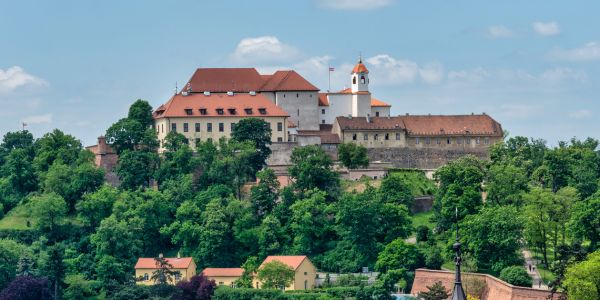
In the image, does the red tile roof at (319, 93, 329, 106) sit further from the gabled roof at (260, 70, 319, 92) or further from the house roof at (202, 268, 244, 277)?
the house roof at (202, 268, 244, 277)

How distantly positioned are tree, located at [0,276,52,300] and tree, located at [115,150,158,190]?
562 inches

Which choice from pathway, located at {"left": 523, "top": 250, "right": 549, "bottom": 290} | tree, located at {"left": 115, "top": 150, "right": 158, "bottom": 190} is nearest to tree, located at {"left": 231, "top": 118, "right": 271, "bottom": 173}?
tree, located at {"left": 115, "top": 150, "right": 158, "bottom": 190}

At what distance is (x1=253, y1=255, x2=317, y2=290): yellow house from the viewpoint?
66.6m

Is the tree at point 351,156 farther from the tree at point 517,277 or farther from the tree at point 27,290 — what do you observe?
the tree at point 517,277

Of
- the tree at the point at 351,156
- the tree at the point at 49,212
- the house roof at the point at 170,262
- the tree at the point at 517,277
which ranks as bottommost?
the tree at the point at 517,277

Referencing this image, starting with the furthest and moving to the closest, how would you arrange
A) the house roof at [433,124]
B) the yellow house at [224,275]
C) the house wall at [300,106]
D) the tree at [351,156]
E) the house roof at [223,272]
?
1. the house wall at [300,106]
2. the house roof at [433,124]
3. the tree at [351,156]
4. the house roof at [223,272]
5. the yellow house at [224,275]

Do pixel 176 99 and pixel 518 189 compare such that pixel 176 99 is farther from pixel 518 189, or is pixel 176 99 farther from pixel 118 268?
pixel 518 189

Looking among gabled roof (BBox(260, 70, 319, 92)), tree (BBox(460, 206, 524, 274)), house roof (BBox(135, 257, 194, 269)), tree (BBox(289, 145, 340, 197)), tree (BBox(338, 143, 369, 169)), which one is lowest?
house roof (BBox(135, 257, 194, 269))

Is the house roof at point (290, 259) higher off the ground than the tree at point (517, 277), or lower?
higher

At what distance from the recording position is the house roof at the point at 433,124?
277ft

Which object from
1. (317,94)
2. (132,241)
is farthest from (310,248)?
(317,94)

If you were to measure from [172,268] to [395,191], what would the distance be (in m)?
13.7

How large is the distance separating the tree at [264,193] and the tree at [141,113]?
10773mm

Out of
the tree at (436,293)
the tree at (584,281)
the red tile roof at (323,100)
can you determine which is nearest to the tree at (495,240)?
the tree at (436,293)
